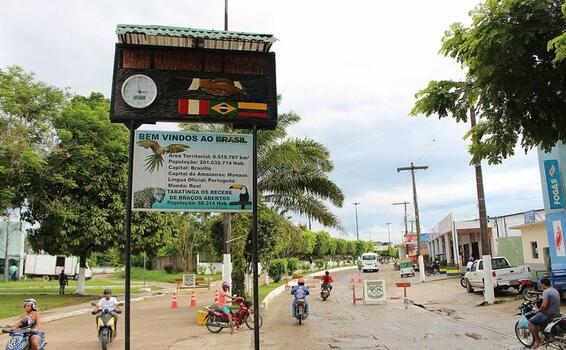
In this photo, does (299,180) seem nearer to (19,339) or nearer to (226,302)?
(226,302)

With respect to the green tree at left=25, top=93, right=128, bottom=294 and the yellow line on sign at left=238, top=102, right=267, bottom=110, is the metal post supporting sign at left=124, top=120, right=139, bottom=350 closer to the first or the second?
the yellow line on sign at left=238, top=102, right=267, bottom=110

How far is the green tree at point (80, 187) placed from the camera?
23.9 metres

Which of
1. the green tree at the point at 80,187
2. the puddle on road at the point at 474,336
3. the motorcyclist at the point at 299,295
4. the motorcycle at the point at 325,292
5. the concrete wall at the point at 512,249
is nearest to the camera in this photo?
the puddle on road at the point at 474,336

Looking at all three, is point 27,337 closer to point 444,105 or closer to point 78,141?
point 444,105

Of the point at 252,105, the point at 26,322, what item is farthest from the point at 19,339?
the point at 252,105

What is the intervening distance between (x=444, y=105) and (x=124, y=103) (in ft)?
17.8

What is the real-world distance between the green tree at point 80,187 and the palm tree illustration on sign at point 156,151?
18298mm

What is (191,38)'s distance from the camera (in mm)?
6949

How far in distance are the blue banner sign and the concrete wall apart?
1462 centimetres

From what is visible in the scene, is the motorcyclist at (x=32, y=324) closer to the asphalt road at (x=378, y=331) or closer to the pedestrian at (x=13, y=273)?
the asphalt road at (x=378, y=331)

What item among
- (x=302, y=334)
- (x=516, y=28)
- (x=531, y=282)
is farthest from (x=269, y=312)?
(x=516, y=28)

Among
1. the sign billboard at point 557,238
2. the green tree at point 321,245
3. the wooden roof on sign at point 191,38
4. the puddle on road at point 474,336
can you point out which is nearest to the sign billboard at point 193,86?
the wooden roof on sign at point 191,38

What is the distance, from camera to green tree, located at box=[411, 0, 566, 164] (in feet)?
24.1

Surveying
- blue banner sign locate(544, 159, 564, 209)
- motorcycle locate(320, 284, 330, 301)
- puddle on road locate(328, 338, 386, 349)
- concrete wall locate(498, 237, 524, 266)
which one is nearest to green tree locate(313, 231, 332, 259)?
concrete wall locate(498, 237, 524, 266)
